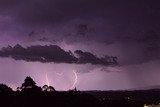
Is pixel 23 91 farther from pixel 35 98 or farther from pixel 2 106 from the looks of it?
pixel 2 106

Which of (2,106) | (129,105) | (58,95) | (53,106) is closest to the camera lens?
(2,106)

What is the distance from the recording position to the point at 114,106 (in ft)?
498

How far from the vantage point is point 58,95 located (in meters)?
143

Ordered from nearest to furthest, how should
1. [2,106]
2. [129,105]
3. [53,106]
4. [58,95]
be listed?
1. [2,106]
2. [53,106]
3. [58,95]
4. [129,105]

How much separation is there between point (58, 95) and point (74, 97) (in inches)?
219

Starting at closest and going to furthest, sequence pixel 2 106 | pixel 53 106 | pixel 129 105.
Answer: pixel 2 106, pixel 53 106, pixel 129 105

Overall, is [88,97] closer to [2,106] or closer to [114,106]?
[114,106]

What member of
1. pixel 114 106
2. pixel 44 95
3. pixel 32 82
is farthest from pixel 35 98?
pixel 114 106

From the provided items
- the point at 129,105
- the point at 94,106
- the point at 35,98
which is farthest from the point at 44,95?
the point at 129,105

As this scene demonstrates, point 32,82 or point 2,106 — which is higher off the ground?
point 32,82

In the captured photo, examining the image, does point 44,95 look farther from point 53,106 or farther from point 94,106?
point 94,106

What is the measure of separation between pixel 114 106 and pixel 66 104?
20.7 m

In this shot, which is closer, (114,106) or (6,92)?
(6,92)

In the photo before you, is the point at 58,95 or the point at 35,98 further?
the point at 58,95
